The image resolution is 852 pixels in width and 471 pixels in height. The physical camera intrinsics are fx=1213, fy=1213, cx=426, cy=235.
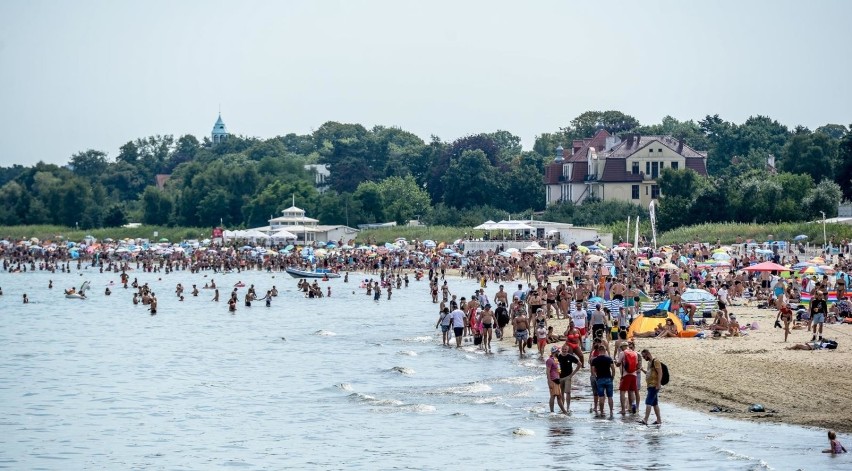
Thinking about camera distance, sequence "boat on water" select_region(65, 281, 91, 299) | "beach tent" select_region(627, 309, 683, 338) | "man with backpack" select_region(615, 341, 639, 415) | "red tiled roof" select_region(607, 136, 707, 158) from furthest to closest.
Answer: "red tiled roof" select_region(607, 136, 707, 158)
"boat on water" select_region(65, 281, 91, 299)
"beach tent" select_region(627, 309, 683, 338)
"man with backpack" select_region(615, 341, 639, 415)

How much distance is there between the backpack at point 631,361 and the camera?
19.9 meters

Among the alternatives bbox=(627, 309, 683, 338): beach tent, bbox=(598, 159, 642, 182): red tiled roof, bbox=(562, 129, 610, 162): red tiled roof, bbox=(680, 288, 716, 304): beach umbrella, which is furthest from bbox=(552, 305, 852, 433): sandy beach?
bbox=(562, 129, 610, 162): red tiled roof

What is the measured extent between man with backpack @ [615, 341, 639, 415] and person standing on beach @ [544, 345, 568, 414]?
111cm

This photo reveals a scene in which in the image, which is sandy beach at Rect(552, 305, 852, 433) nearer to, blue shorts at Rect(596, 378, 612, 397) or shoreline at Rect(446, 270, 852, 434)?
shoreline at Rect(446, 270, 852, 434)

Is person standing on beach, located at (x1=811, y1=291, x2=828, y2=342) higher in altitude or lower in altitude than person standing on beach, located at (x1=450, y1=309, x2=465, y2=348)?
higher

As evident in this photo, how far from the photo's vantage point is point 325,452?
20625mm

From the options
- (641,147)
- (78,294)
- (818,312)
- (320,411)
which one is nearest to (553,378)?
(320,411)

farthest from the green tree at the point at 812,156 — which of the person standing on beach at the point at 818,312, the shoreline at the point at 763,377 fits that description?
the shoreline at the point at 763,377

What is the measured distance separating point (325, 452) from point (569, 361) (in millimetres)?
4451

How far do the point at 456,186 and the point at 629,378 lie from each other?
78734mm

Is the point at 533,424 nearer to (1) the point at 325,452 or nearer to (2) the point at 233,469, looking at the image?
(1) the point at 325,452

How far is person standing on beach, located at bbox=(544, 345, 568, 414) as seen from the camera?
2092 cm

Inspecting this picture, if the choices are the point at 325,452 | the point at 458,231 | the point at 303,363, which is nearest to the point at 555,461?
the point at 325,452

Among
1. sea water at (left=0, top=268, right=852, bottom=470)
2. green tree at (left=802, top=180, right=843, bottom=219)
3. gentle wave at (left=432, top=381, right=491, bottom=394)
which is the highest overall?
green tree at (left=802, top=180, right=843, bottom=219)
